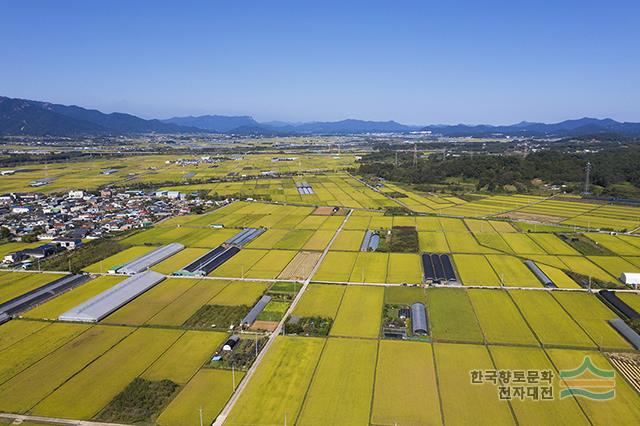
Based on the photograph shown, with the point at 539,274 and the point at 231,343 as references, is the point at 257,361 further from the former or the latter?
the point at 539,274

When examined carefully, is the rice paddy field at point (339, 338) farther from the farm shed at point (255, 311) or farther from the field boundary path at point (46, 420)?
the farm shed at point (255, 311)

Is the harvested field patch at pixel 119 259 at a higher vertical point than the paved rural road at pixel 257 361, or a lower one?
higher

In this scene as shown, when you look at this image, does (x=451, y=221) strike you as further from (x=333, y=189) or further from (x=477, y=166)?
(x=477, y=166)


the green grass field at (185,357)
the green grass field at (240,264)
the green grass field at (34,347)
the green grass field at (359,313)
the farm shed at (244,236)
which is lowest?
the green grass field at (34,347)

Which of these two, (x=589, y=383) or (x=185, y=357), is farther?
(x=185, y=357)

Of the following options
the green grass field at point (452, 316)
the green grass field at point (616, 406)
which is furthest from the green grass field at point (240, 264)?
the green grass field at point (616, 406)

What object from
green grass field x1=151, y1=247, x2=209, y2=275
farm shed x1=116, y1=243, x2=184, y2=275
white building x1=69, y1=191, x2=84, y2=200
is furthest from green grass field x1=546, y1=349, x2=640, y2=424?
white building x1=69, y1=191, x2=84, y2=200

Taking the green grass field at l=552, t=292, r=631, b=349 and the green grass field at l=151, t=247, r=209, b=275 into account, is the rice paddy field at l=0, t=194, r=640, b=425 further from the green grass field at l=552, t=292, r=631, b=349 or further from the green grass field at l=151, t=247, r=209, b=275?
the green grass field at l=151, t=247, r=209, b=275

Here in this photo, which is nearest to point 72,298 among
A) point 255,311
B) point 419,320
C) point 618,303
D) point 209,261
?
point 209,261
